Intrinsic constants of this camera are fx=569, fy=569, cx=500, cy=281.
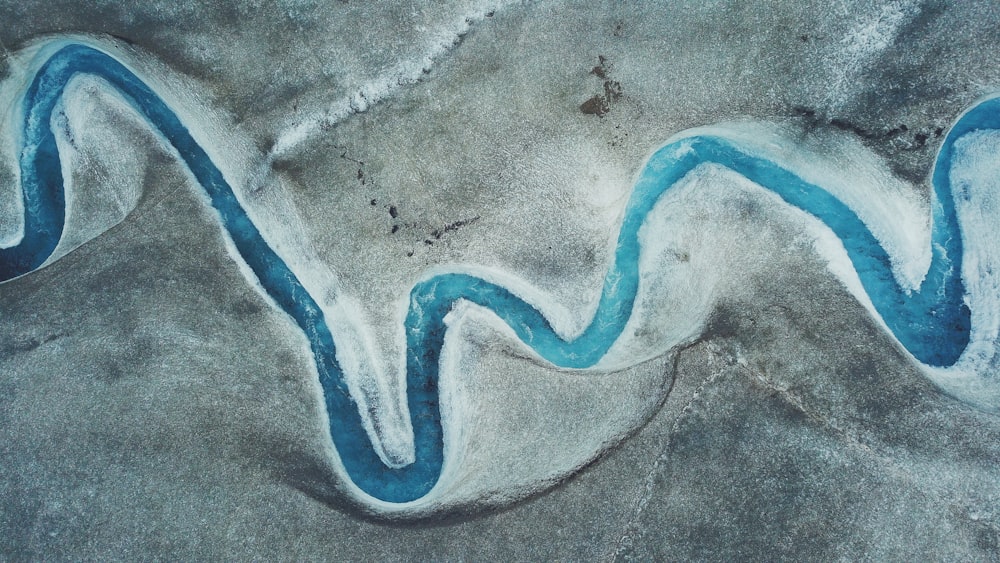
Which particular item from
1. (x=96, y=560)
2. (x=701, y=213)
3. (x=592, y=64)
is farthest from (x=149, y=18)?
(x=701, y=213)

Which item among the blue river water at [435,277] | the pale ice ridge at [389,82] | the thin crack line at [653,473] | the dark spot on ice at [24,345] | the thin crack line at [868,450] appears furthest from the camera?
the blue river water at [435,277]

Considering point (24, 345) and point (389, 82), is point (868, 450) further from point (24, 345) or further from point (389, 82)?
point (24, 345)

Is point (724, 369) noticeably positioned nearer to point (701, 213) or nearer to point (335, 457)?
point (701, 213)

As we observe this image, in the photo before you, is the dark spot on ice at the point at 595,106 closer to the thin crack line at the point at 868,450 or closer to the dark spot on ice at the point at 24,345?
the thin crack line at the point at 868,450

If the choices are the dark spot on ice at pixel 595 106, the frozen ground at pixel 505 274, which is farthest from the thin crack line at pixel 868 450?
the dark spot on ice at pixel 595 106

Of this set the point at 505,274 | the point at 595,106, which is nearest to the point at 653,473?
the point at 505,274

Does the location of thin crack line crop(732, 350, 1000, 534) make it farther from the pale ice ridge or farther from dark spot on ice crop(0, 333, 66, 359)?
dark spot on ice crop(0, 333, 66, 359)
